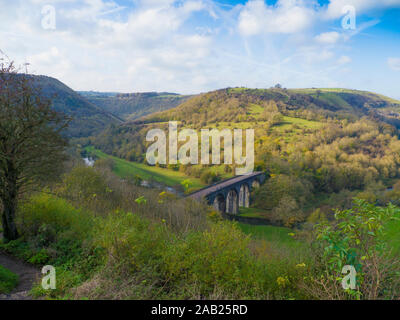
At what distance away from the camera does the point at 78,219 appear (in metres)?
10.5

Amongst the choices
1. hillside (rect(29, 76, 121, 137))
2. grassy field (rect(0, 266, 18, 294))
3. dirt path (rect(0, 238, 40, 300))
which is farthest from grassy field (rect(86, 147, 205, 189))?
grassy field (rect(0, 266, 18, 294))

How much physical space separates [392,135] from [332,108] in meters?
36.4

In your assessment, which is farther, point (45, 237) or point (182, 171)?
point (182, 171)

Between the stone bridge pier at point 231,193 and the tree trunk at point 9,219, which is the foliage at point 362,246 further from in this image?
the stone bridge pier at point 231,193

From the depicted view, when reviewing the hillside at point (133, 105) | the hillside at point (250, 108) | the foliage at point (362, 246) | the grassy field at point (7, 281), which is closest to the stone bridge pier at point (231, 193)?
the grassy field at point (7, 281)

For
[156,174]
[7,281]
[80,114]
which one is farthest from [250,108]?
[7,281]

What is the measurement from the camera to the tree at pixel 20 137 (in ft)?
29.3

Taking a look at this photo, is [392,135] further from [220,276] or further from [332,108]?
[220,276]

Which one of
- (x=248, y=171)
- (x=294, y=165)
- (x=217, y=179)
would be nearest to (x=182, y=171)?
(x=217, y=179)

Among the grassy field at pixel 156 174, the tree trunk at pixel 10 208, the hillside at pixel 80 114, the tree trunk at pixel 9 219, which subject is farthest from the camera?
the hillside at pixel 80 114

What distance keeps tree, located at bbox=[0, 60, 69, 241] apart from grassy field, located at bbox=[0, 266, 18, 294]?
339 cm

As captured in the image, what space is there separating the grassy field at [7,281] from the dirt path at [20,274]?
121mm

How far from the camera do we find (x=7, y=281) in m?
6.66

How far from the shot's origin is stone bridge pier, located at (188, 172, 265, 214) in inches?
1557
